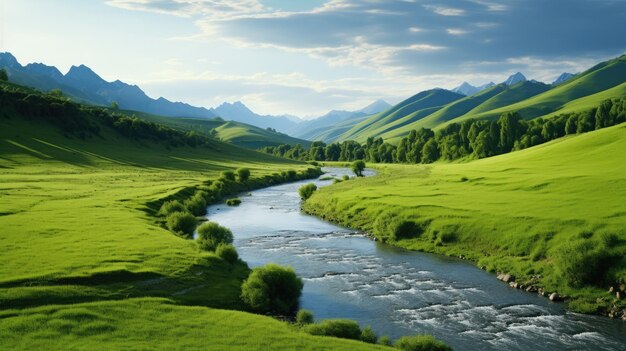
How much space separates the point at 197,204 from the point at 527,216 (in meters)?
60.3

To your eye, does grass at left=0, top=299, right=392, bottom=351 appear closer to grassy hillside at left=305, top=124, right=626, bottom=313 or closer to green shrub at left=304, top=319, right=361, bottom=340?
green shrub at left=304, top=319, right=361, bottom=340

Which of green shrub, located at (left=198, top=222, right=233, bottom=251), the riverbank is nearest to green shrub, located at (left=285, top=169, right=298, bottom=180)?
the riverbank

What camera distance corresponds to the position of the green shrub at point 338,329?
3534 centimetres

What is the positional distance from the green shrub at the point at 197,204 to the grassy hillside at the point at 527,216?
22721 mm

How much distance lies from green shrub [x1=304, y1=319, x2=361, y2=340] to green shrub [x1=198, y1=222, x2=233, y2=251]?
78.0ft

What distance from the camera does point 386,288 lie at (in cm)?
5056

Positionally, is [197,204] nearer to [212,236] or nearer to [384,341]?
[212,236]

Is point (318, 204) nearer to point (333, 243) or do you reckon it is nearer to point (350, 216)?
point (350, 216)

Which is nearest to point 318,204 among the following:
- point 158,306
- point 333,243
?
point 333,243

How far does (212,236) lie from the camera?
5941cm

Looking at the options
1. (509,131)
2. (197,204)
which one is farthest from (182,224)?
(509,131)

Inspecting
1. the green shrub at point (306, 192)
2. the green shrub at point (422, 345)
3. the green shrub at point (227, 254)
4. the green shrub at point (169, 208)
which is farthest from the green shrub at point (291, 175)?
the green shrub at point (422, 345)

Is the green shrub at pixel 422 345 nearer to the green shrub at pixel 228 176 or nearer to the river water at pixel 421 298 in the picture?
the river water at pixel 421 298

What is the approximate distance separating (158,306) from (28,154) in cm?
12521
